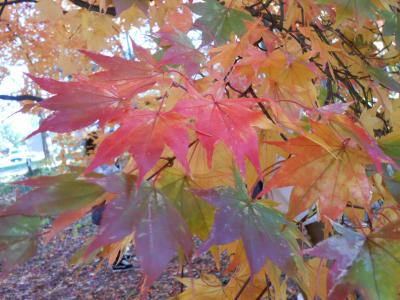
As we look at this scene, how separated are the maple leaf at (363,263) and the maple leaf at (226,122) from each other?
0.41 ft

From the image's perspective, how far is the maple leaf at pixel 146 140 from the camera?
43 centimetres

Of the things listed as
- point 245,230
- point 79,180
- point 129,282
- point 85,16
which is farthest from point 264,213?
point 129,282

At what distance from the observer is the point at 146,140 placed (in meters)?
0.44

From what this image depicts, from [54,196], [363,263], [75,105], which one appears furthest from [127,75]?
[363,263]

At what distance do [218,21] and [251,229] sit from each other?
0.54 m

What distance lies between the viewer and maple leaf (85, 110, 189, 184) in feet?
1.41

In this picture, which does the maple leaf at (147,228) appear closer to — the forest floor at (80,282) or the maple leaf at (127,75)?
the maple leaf at (127,75)

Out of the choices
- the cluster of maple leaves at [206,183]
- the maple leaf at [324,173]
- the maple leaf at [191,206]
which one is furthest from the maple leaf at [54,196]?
the maple leaf at [324,173]

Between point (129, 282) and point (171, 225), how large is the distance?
3310 mm

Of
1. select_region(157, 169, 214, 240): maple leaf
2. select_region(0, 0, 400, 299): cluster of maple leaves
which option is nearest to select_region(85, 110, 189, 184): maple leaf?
select_region(0, 0, 400, 299): cluster of maple leaves

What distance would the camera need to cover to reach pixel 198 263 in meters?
3.68

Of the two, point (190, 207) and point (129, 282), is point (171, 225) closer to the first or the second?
point (190, 207)

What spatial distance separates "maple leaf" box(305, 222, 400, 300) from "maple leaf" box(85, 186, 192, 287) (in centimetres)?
14

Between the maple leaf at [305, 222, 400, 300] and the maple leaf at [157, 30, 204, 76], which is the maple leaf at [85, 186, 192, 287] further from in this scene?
the maple leaf at [157, 30, 204, 76]
